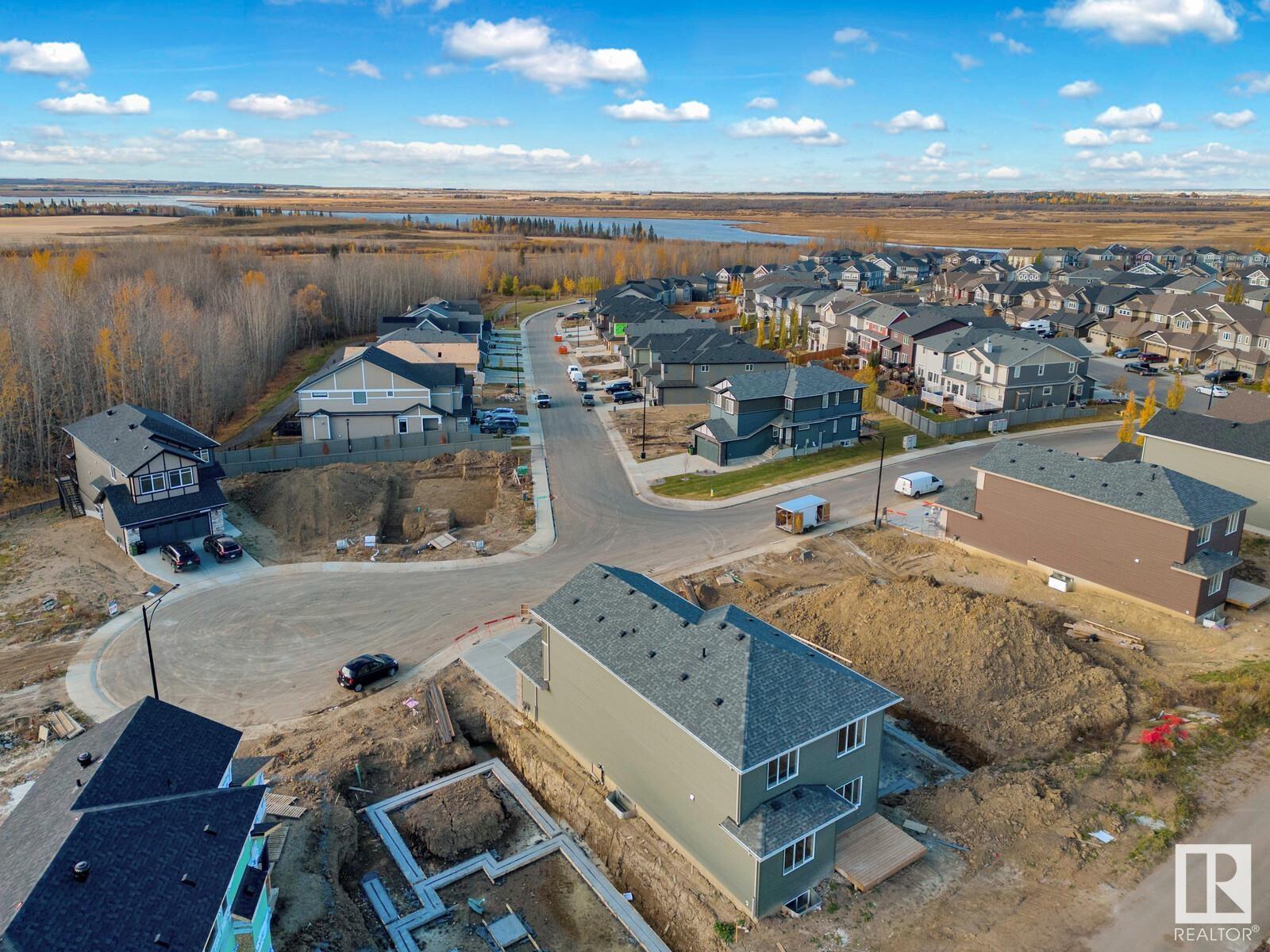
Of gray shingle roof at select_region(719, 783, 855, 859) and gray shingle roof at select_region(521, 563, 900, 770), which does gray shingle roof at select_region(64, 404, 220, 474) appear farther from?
gray shingle roof at select_region(719, 783, 855, 859)

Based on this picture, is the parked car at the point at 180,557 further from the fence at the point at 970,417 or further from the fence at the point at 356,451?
the fence at the point at 970,417

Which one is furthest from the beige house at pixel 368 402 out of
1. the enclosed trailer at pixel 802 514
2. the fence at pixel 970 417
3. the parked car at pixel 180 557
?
the fence at pixel 970 417

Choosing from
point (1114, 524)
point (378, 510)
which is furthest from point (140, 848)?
point (1114, 524)

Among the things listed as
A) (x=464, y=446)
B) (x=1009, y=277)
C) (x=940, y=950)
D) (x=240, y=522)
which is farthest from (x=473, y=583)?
(x=1009, y=277)

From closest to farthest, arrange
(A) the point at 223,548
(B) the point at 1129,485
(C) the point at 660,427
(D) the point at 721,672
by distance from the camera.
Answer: (D) the point at 721,672 → (B) the point at 1129,485 → (A) the point at 223,548 → (C) the point at 660,427

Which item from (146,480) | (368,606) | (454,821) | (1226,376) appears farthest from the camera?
(1226,376)

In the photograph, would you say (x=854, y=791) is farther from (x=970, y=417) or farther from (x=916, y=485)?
(x=970, y=417)
